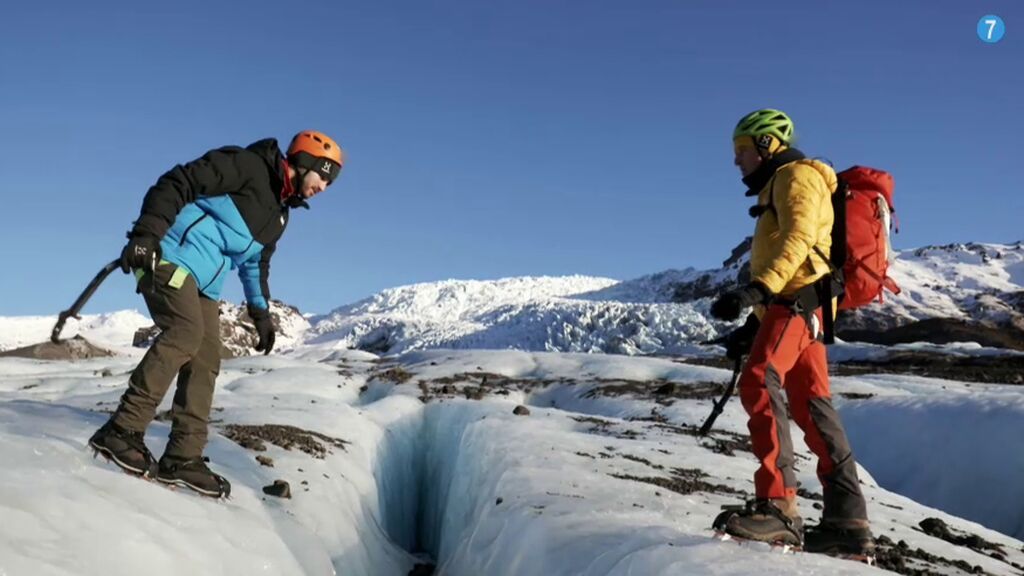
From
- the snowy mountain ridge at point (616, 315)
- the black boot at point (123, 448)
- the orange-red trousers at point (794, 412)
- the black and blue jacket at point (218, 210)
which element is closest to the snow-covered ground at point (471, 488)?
the black boot at point (123, 448)

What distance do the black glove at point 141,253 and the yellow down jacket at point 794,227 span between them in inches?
151

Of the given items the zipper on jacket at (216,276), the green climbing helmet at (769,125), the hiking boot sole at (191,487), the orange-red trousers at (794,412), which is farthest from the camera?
the zipper on jacket at (216,276)

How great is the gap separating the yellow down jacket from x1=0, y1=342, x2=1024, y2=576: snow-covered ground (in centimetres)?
169

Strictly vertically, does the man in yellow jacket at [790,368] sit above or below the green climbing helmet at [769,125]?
below

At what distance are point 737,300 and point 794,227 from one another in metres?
0.74

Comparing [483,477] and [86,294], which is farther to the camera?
[483,477]

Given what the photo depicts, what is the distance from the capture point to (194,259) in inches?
191

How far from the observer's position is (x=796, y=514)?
4.03 meters

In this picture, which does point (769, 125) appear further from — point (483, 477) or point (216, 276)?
point (483, 477)

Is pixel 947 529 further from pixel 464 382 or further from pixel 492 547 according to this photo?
pixel 464 382

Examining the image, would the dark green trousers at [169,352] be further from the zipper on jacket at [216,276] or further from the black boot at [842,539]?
the black boot at [842,539]

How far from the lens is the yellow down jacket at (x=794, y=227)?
4113mm

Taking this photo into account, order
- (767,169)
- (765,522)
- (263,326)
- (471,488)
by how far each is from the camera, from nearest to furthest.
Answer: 1. (765,522)
2. (767,169)
3. (263,326)
4. (471,488)

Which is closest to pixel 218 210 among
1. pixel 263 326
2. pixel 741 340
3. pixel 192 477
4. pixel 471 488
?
pixel 263 326
